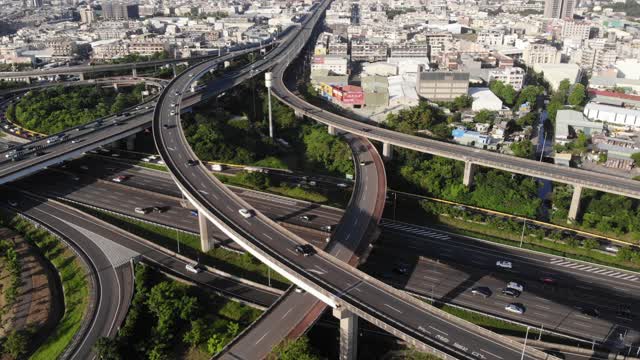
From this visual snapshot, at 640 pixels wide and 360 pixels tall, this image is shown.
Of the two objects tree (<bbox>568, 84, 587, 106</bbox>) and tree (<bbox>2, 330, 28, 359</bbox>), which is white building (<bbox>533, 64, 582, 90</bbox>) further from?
tree (<bbox>2, 330, 28, 359</bbox>)

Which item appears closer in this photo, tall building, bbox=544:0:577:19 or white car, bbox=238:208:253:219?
white car, bbox=238:208:253:219

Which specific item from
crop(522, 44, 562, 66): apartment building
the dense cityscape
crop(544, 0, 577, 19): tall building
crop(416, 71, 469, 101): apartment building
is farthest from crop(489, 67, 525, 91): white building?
crop(544, 0, 577, 19): tall building

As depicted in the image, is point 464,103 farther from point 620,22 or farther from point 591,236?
point 620,22

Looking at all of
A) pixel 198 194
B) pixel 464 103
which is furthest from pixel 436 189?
pixel 464 103

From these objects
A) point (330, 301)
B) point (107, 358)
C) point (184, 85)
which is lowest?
point (107, 358)

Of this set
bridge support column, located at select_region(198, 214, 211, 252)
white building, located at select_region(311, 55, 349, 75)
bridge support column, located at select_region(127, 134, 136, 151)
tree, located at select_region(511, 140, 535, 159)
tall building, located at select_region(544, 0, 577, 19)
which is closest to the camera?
bridge support column, located at select_region(198, 214, 211, 252)

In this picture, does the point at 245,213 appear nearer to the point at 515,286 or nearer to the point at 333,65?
the point at 515,286
